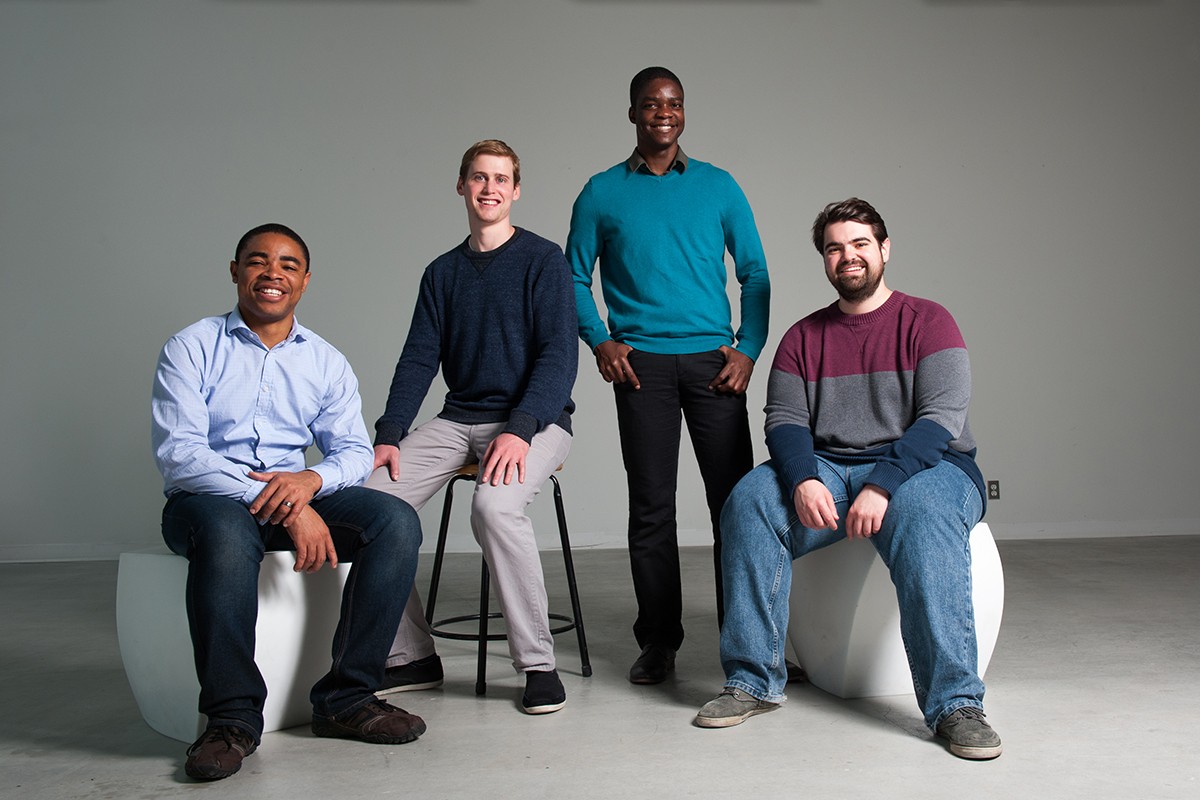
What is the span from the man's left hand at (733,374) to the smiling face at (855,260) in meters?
0.35

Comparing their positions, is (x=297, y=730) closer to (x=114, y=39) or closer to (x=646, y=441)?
(x=646, y=441)

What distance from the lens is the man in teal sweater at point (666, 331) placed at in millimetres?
2758

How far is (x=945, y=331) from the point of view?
7.94 feet

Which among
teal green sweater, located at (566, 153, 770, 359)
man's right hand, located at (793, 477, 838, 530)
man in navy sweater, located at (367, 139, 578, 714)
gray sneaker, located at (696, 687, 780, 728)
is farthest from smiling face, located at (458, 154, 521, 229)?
gray sneaker, located at (696, 687, 780, 728)

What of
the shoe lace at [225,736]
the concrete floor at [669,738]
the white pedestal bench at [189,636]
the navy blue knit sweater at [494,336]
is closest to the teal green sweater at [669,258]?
the navy blue knit sweater at [494,336]

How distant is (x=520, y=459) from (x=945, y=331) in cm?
103

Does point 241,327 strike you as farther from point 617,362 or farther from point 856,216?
point 856,216

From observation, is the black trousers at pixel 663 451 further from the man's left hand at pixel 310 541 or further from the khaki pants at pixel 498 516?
the man's left hand at pixel 310 541

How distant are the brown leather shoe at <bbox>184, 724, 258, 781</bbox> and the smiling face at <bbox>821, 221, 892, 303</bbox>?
1.62 meters

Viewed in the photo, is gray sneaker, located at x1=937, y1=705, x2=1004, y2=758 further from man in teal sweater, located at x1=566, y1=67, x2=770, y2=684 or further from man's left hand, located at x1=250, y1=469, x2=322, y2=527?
man's left hand, located at x1=250, y1=469, x2=322, y2=527

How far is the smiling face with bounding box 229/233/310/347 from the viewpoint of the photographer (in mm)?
2322

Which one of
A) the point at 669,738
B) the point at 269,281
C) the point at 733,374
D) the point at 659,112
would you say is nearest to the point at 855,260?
the point at 733,374

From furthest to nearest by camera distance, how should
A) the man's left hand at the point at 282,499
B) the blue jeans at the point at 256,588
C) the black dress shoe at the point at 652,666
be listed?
the black dress shoe at the point at 652,666, the man's left hand at the point at 282,499, the blue jeans at the point at 256,588

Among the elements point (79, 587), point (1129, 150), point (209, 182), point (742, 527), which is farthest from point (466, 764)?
point (1129, 150)
